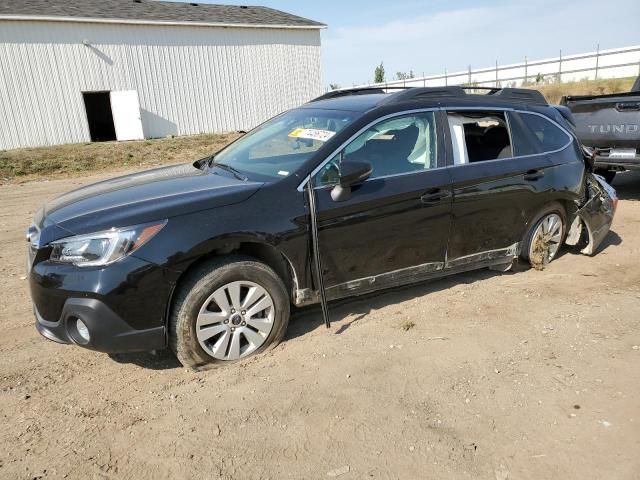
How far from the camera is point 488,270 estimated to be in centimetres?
530

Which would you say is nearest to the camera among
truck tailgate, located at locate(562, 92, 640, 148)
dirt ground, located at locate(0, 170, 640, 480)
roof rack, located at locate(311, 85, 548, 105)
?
dirt ground, located at locate(0, 170, 640, 480)

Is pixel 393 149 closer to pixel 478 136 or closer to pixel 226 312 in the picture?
pixel 478 136

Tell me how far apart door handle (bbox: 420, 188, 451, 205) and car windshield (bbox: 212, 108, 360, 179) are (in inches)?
32.7

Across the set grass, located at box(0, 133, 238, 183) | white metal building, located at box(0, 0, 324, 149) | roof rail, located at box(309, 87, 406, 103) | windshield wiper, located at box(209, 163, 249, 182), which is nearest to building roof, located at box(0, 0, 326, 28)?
white metal building, located at box(0, 0, 324, 149)

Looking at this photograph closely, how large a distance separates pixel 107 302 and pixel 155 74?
20.8m

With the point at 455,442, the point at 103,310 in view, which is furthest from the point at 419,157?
the point at 103,310

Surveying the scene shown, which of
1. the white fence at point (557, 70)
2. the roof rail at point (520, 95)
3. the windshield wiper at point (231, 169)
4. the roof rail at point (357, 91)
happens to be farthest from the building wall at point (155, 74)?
the roof rail at point (520, 95)

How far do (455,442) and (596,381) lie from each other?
118cm

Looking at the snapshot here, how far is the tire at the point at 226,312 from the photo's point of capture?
3232 millimetres

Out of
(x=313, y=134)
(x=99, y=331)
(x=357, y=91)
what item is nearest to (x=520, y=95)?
(x=357, y=91)

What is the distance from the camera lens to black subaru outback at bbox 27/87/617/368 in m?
3.11

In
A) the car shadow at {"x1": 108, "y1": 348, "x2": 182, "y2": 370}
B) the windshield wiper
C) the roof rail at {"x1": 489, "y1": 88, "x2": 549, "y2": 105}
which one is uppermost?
the roof rail at {"x1": 489, "y1": 88, "x2": 549, "y2": 105}

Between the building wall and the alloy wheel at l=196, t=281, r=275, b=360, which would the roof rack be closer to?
the alloy wheel at l=196, t=281, r=275, b=360

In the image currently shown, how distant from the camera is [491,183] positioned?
14.7 feet
